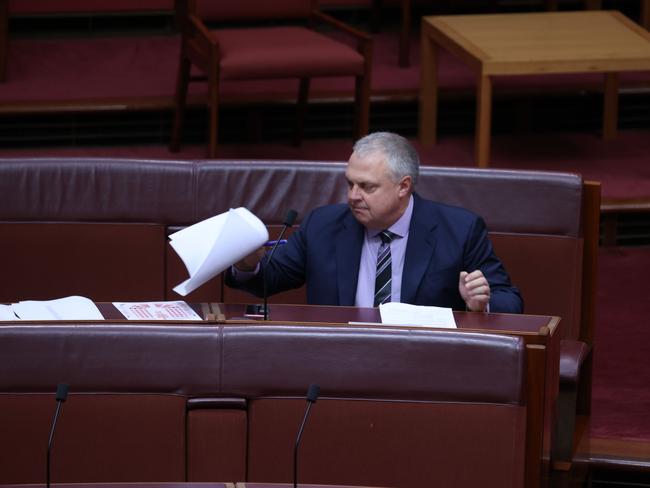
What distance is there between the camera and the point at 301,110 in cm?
384

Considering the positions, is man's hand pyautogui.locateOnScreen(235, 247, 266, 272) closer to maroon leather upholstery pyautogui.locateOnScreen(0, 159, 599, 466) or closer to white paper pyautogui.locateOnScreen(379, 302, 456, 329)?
white paper pyautogui.locateOnScreen(379, 302, 456, 329)

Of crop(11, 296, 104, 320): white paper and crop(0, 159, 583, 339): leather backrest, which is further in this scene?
crop(0, 159, 583, 339): leather backrest

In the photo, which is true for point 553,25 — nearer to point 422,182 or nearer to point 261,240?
point 422,182

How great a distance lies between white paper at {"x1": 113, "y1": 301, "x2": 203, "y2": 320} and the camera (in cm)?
192

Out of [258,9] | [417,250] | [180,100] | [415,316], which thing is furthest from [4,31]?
[415,316]

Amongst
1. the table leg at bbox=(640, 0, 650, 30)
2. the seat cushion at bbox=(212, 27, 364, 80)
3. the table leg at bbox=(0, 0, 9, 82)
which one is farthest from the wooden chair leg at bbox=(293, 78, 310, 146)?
the table leg at bbox=(640, 0, 650, 30)

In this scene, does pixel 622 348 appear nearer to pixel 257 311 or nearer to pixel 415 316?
pixel 415 316

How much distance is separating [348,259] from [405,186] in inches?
6.2

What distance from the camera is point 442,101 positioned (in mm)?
4035

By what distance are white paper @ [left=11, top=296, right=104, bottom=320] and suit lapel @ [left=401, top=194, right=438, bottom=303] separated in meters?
0.54

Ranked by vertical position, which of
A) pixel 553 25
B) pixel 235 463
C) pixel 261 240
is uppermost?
pixel 553 25

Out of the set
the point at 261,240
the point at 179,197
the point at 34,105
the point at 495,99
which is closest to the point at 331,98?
the point at 495,99

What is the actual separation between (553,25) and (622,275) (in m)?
0.91

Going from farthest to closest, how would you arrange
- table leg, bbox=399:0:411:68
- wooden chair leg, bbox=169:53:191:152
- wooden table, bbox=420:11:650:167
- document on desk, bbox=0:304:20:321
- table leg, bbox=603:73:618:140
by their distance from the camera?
table leg, bbox=399:0:411:68 → table leg, bbox=603:73:618:140 → wooden chair leg, bbox=169:53:191:152 → wooden table, bbox=420:11:650:167 → document on desk, bbox=0:304:20:321
